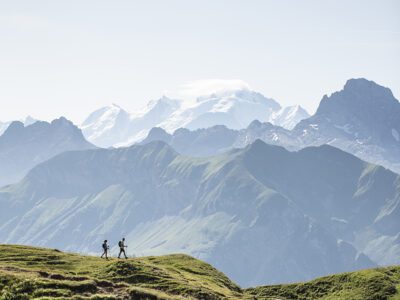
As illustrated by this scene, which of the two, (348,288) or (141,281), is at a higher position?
(348,288)

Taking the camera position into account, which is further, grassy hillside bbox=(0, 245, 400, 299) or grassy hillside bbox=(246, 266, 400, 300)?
grassy hillside bbox=(246, 266, 400, 300)

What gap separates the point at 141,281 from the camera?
100625 millimetres

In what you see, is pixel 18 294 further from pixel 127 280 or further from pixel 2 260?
pixel 2 260

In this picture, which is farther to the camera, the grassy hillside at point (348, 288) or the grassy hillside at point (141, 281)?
the grassy hillside at point (348, 288)

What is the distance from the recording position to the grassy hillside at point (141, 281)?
75.9 metres

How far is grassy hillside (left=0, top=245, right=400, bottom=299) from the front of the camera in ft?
249

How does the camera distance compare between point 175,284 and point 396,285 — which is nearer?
point 175,284

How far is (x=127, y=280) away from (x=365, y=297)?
44395 millimetres

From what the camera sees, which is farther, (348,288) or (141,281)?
(348,288)

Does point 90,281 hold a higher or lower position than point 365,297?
lower

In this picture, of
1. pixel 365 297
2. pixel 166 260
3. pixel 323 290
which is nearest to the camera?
pixel 365 297

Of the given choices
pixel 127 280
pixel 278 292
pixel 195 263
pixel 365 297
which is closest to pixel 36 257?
pixel 127 280

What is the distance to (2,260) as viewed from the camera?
112 meters

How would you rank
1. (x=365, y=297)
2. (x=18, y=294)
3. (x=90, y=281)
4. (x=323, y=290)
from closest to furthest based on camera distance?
1. (x=18, y=294)
2. (x=90, y=281)
3. (x=365, y=297)
4. (x=323, y=290)
